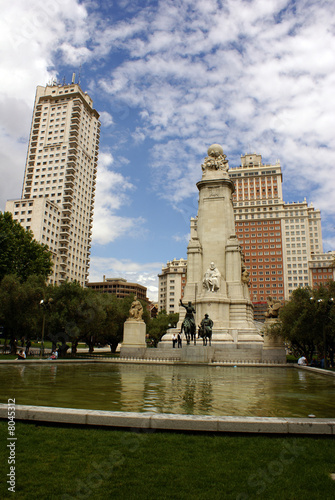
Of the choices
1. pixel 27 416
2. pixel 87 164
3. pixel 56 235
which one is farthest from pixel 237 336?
pixel 87 164

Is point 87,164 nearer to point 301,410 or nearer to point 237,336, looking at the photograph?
point 237,336

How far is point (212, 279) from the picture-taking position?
116 feet

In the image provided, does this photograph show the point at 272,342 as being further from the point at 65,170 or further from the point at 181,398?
the point at 65,170

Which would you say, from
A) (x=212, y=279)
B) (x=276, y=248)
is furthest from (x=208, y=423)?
(x=276, y=248)

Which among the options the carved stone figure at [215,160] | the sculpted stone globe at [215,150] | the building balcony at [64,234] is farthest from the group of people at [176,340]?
the building balcony at [64,234]

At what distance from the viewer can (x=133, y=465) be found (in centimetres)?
470

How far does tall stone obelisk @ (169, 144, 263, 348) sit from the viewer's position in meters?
34.4

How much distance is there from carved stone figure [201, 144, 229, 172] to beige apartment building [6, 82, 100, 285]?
6316cm

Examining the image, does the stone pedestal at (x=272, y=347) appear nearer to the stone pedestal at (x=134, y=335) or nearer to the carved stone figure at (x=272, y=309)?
the carved stone figure at (x=272, y=309)

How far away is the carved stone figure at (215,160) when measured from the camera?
41.3 meters

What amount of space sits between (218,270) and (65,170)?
8041 cm

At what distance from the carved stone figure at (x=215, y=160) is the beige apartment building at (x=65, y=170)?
63157 millimetres

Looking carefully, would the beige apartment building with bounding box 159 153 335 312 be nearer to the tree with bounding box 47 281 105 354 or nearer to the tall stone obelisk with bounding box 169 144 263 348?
the tall stone obelisk with bounding box 169 144 263 348

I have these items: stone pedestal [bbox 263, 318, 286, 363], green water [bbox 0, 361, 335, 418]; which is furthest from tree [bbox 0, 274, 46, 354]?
green water [bbox 0, 361, 335, 418]
